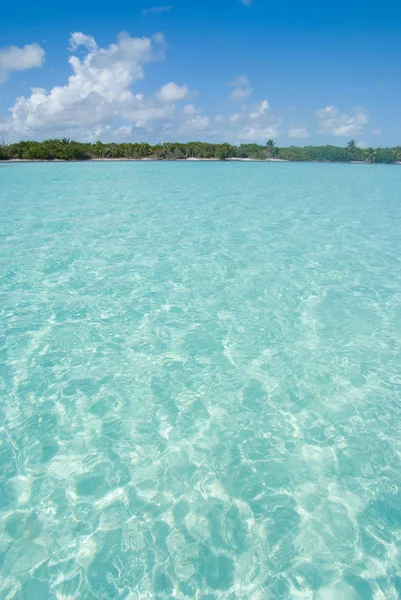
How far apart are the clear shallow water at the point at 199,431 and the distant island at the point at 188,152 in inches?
3018

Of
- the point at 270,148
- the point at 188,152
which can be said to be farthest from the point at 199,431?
the point at 270,148

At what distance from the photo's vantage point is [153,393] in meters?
5.63

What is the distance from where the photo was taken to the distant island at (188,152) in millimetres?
77375

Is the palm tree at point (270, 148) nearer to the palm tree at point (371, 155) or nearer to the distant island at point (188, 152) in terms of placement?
the distant island at point (188, 152)

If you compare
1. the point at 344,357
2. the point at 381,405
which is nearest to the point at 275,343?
the point at 344,357

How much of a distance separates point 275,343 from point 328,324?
1414 millimetres

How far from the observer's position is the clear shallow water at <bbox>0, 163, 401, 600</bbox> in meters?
3.41

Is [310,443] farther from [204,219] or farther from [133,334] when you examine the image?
Answer: [204,219]

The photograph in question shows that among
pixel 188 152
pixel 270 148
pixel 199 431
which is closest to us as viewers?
pixel 199 431

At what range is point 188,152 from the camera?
332ft

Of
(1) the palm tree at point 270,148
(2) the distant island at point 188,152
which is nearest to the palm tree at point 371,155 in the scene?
(2) the distant island at point 188,152

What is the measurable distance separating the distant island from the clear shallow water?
7666 centimetres

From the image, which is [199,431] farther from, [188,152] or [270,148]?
[270,148]

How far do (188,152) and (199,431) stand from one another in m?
104
